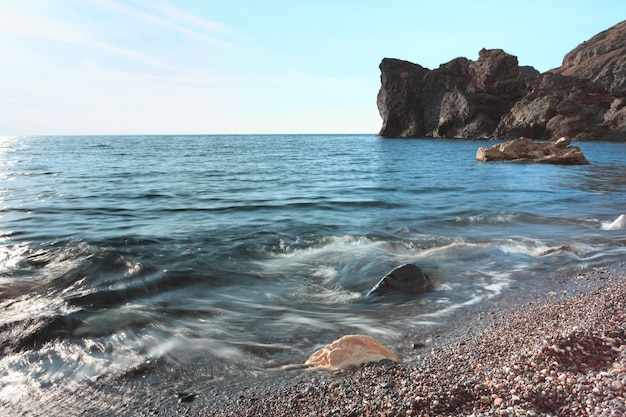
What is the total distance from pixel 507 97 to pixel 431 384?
100515mm

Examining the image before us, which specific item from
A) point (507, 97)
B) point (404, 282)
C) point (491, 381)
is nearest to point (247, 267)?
point (404, 282)

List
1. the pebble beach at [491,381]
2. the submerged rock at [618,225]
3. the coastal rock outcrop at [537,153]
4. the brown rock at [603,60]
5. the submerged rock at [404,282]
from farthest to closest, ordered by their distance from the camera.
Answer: the brown rock at [603,60] < the coastal rock outcrop at [537,153] < the submerged rock at [618,225] < the submerged rock at [404,282] < the pebble beach at [491,381]

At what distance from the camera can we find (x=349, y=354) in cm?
438

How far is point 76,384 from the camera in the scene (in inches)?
167

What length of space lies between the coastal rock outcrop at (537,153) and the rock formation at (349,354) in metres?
35.4

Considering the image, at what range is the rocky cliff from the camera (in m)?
67.3

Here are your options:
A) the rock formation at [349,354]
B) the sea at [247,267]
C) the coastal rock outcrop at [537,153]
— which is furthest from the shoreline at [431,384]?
the coastal rock outcrop at [537,153]

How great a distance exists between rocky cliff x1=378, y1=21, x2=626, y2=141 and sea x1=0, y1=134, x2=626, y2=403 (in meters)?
58.1

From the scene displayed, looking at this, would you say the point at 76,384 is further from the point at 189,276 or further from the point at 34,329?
the point at 189,276

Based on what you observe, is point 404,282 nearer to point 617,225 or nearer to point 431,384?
point 431,384

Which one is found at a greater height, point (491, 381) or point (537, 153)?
point (537, 153)

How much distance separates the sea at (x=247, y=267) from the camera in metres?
5.17

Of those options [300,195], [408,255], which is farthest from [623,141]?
[408,255]

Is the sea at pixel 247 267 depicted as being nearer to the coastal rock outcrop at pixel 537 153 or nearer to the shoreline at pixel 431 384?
the shoreline at pixel 431 384
